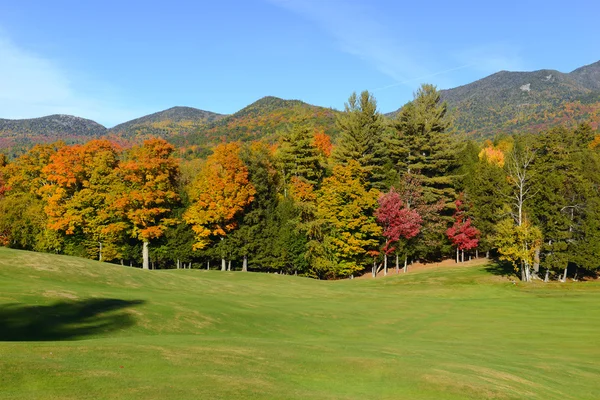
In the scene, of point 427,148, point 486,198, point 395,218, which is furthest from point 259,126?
Result: point 486,198

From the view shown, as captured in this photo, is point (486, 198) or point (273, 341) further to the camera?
point (486, 198)

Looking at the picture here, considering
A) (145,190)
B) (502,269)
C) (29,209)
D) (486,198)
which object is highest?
(486,198)

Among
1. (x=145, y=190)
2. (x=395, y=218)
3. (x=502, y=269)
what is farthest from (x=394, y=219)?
(x=145, y=190)

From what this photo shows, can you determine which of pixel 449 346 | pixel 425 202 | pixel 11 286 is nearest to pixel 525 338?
pixel 449 346

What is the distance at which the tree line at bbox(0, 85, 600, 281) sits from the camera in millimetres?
52019

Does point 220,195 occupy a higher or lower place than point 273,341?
higher

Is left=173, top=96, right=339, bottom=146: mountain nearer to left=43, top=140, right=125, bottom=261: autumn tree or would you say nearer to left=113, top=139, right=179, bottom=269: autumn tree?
left=113, top=139, right=179, bottom=269: autumn tree

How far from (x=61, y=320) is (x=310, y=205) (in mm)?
43739

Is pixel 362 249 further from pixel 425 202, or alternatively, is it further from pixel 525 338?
pixel 525 338

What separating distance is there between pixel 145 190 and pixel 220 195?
910cm

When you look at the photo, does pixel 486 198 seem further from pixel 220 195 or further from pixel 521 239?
pixel 220 195

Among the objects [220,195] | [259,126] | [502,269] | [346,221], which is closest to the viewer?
[502,269]

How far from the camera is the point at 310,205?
196 ft

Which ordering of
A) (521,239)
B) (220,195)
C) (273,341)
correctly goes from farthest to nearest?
(220,195) < (521,239) < (273,341)
